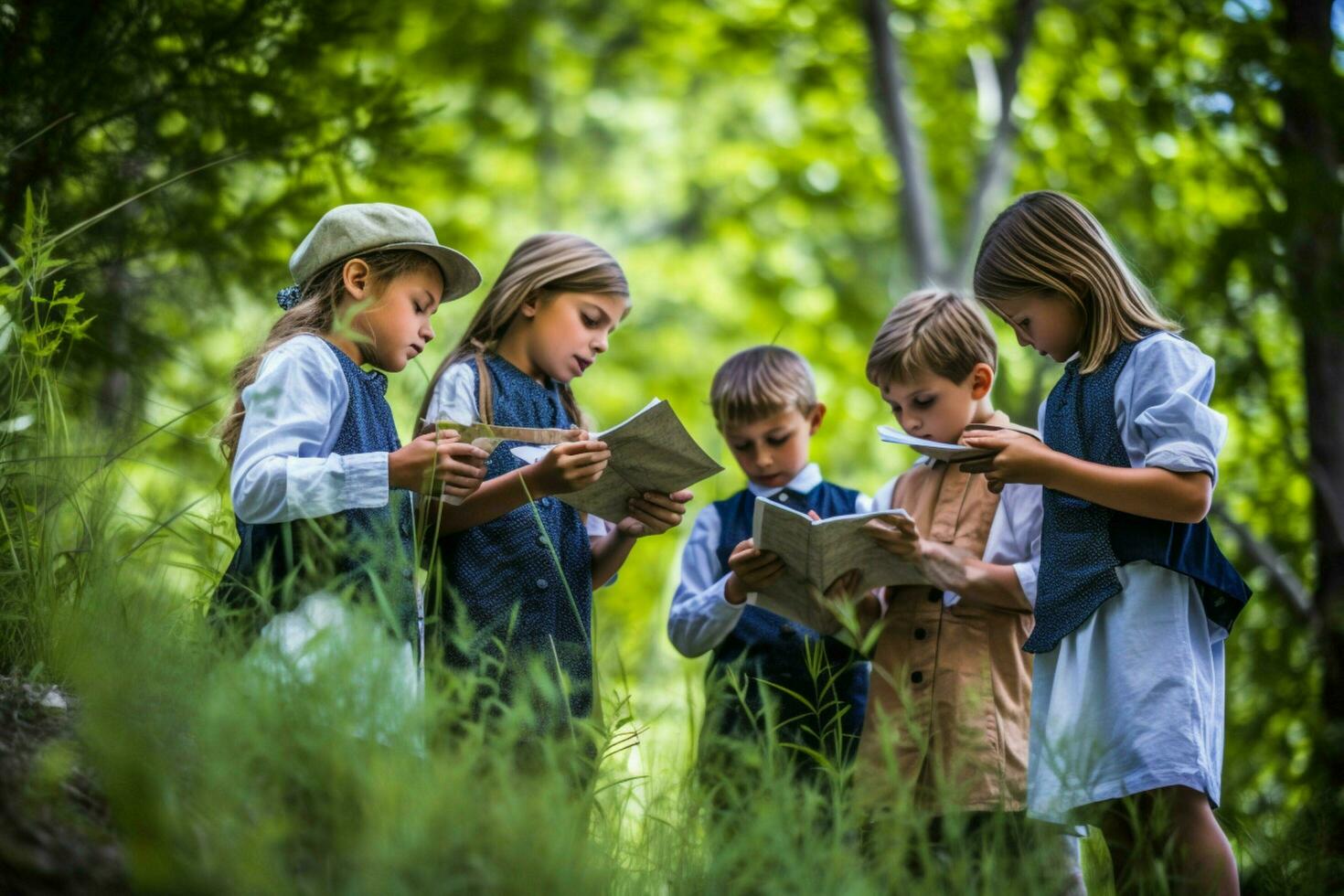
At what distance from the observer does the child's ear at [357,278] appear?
2543 mm

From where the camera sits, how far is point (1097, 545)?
242 cm

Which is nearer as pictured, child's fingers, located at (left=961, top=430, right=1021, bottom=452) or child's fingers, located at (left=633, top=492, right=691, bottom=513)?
child's fingers, located at (left=961, top=430, right=1021, bottom=452)

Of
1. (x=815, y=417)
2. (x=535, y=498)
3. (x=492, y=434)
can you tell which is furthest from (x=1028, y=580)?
(x=492, y=434)

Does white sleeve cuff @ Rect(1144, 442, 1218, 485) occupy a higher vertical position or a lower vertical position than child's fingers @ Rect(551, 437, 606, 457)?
→ lower

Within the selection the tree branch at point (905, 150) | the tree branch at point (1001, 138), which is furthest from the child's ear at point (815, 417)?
the tree branch at point (905, 150)

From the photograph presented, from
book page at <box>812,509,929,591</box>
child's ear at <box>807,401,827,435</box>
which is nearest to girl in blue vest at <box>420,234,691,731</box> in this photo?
book page at <box>812,509,929,591</box>

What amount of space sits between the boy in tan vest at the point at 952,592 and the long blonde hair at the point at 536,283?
27.9 inches

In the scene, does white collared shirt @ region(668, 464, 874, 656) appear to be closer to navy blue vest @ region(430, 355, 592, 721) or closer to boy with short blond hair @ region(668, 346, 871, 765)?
boy with short blond hair @ region(668, 346, 871, 765)

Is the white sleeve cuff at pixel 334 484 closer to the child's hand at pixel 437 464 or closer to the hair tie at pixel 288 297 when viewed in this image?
the child's hand at pixel 437 464

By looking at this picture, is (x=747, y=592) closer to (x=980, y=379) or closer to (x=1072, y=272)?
(x=980, y=379)

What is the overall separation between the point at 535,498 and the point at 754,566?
53 centimetres

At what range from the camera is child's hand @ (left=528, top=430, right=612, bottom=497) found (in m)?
2.45

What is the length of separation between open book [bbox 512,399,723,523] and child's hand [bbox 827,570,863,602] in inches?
17.4

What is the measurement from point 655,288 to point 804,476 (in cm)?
861
